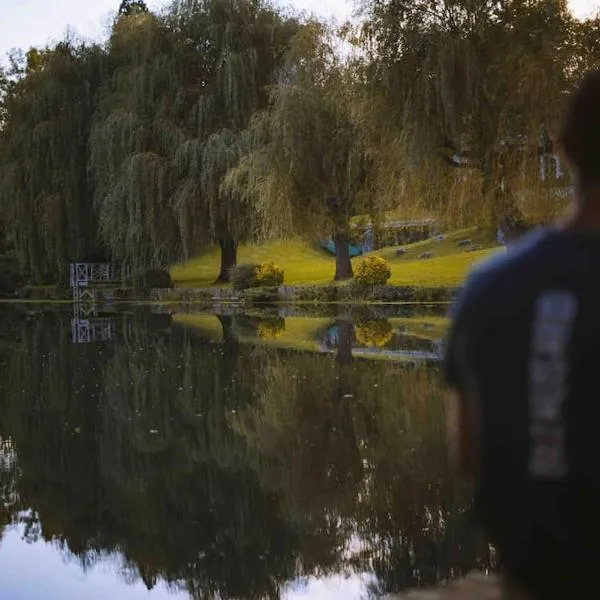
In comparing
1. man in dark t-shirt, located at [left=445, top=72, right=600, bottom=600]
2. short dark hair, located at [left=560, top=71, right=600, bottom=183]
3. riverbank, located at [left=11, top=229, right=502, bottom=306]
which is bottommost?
riverbank, located at [left=11, top=229, right=502, bottom=306]

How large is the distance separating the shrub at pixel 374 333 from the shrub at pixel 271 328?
6.06ft

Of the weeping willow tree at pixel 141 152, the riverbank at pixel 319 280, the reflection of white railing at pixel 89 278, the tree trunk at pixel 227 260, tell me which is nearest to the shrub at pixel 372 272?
the riverbank at pixel 319 280

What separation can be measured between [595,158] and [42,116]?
38.0 metres

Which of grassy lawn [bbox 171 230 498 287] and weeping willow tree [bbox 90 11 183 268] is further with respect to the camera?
grassy lawn [bbox 171 230 498 287]

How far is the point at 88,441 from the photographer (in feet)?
31.0

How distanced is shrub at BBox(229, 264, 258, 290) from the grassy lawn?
5.12ft

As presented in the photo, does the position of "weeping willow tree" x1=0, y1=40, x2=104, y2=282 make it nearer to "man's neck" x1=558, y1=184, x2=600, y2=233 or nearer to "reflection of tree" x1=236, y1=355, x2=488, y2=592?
"reflection of tree" x1=236, y1=355, x2=488, y2=592

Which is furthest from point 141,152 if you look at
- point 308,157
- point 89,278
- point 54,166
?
point 89,278

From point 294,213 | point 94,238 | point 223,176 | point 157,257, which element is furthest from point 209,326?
point 94,238

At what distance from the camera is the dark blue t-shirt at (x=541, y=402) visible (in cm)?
165

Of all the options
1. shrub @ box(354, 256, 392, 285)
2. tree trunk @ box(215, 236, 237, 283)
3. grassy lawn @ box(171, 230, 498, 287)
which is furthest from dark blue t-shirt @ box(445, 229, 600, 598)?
tree trunk @ box(215, 236, 237, 283)

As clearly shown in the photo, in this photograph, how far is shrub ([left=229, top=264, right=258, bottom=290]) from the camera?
34750 millimetres

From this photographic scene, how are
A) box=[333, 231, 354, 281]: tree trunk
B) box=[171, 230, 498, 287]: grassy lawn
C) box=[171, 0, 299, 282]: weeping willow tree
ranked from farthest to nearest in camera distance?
box=[171, 230, 498, 287]: grassy lawn → box=[333, 231, 354, 281]: tree trunk → box=[171, 0, 299, 282]: weeping willow tree

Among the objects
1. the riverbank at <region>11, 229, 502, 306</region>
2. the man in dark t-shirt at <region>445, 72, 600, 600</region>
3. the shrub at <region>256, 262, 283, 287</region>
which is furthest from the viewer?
the shrub at <region>256, 262, 283, 287</region>
